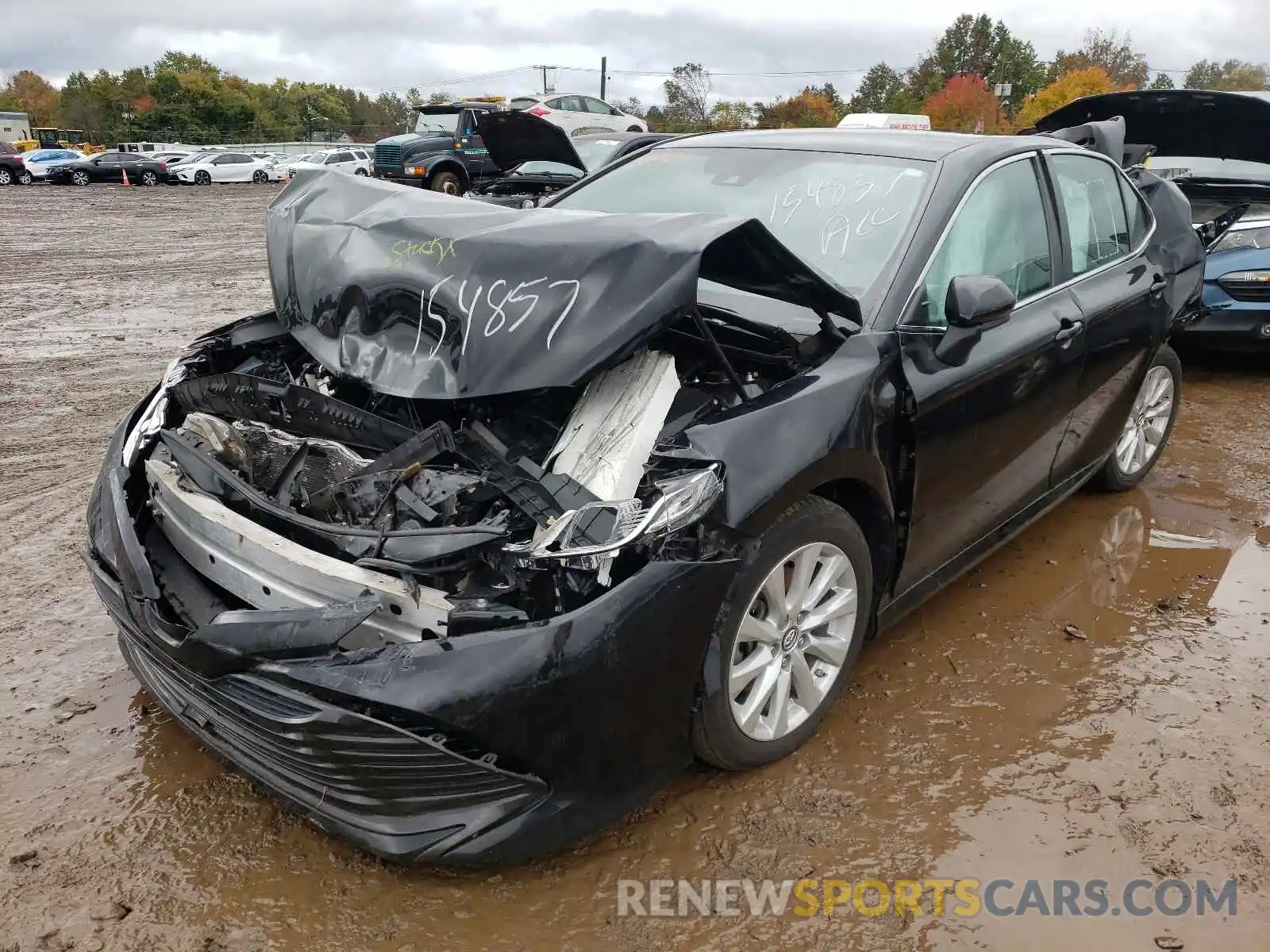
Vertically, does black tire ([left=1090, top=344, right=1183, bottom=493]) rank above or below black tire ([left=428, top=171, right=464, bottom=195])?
below

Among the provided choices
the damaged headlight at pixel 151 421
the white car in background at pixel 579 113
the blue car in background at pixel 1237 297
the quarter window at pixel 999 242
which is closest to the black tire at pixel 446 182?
the white car in background at pixel 579 113

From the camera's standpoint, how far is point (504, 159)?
18.6ft

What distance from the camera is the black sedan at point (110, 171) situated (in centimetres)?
3073

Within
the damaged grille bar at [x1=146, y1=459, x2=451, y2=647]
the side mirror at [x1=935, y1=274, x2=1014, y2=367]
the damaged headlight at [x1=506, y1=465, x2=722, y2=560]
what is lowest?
the damaged grille bar at [x1=146, y1=459, x2=451, y2=647]

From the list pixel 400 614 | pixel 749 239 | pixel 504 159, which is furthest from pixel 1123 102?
pixel 400 614

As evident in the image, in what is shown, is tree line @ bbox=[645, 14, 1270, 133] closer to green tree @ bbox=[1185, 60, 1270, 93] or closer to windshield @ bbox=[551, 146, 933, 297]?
green tree @ bbox=[1185, 60, 1270, 93]

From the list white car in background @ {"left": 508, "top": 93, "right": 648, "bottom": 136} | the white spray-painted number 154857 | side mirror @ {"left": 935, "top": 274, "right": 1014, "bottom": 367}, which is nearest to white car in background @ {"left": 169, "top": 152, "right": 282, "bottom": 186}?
white car in background @ {"left": 508, "top": 93, "right": 648, "bottom": 136}

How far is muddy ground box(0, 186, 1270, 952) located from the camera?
83.7 inches

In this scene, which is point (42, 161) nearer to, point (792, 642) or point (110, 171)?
point (110, 171)

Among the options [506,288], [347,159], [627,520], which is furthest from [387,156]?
[627,520]

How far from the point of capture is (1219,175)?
7.30m

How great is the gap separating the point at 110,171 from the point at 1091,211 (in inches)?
1381

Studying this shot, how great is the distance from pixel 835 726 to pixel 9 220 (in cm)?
2090

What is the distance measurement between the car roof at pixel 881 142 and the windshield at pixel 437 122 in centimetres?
1862
